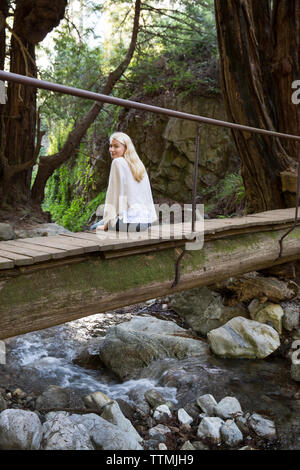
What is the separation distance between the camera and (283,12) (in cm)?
573

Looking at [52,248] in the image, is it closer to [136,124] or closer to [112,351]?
[112,351]

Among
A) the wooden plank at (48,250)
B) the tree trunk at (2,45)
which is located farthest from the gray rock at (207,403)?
the tree trunk at (2,45)

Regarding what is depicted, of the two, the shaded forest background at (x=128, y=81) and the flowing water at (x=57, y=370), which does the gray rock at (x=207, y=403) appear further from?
the shaded forest background at (x=128, y=81)

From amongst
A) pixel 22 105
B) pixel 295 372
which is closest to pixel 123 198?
pixel 295 372

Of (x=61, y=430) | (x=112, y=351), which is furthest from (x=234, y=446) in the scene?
(x=112, y=351)

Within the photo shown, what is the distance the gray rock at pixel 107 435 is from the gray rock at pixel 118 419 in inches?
3.4

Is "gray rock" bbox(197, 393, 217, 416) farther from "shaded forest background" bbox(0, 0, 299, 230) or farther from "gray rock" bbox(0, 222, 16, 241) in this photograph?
→ "gray rock" bbox(0, 222, 16, 241)

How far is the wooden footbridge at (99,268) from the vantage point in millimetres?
2326

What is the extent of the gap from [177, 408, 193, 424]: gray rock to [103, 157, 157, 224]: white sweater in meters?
1.68

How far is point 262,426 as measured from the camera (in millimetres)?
3338

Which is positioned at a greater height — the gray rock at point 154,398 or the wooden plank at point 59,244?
the wooden plank at point 59,244

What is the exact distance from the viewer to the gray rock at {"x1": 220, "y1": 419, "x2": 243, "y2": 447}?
125 inches

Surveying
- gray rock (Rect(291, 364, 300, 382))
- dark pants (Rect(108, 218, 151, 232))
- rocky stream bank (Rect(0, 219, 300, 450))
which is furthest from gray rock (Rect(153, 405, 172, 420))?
dark pants (Rect(108, 218, 151, 232))
